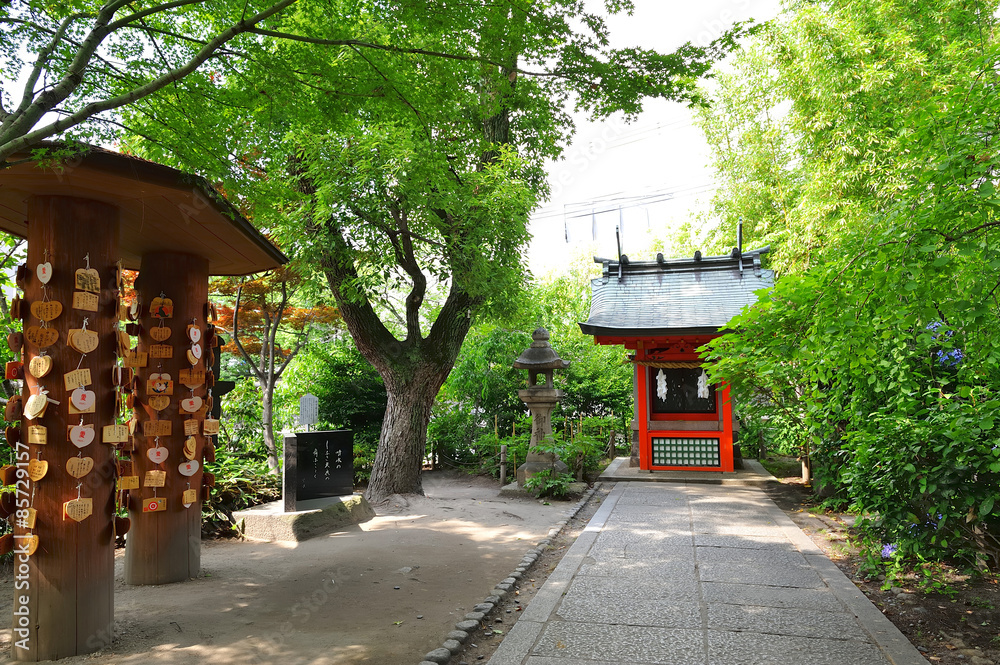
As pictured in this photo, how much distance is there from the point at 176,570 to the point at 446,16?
471 centimetres

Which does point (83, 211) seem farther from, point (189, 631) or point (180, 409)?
point (189, 631)

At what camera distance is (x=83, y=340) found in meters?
3.57

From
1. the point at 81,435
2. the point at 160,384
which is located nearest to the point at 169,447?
the point at 160,384

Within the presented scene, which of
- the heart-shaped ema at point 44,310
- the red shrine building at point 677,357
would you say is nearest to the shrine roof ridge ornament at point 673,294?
the red shrine building at point 677,357

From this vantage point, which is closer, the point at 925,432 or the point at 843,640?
the point at 843,640

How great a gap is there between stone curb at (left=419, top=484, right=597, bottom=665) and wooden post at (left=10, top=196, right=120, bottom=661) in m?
1.98

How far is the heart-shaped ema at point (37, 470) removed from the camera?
338cm

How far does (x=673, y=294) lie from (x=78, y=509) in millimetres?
11271

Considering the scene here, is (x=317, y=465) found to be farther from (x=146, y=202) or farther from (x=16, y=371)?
(x=146, y=202)

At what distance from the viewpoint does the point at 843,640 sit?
147 inches

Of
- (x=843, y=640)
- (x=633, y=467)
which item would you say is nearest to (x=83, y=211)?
(x=843, y=640)

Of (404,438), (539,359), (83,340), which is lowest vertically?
(404,438)

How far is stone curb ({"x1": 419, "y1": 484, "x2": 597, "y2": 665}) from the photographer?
3.49 meters

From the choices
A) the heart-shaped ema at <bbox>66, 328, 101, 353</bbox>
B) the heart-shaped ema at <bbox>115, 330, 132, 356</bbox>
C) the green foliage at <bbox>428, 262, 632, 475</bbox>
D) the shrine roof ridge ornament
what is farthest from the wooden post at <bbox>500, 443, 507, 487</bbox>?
the heart-shaped ema at <bbox>66, 328, 101, 353</bbox>
